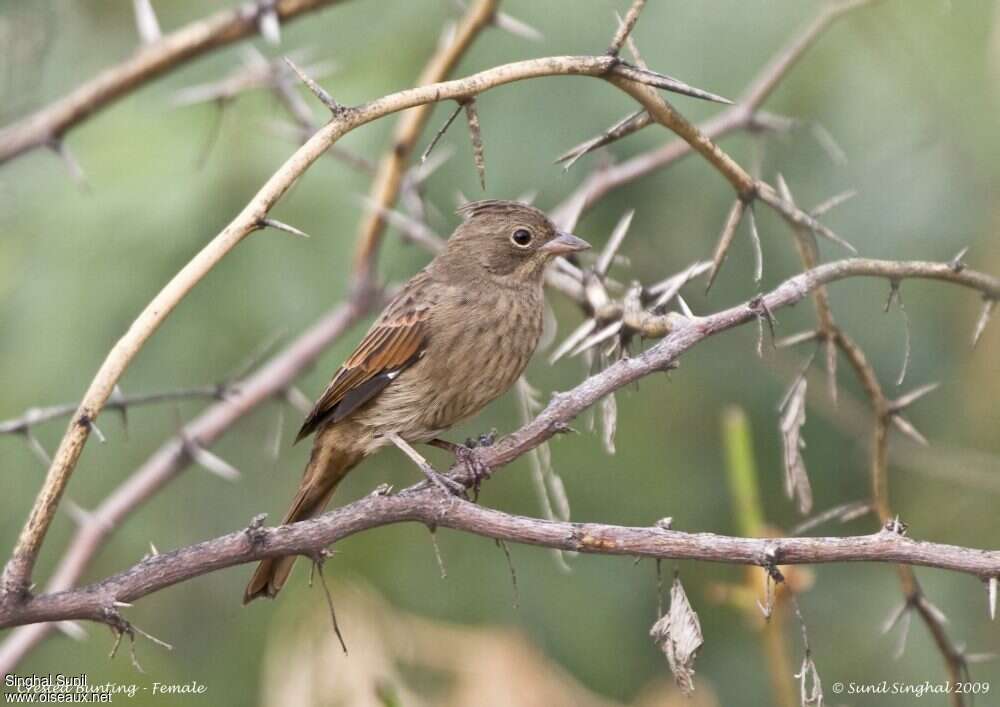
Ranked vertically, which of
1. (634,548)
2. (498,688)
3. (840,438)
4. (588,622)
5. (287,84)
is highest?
(287,84)

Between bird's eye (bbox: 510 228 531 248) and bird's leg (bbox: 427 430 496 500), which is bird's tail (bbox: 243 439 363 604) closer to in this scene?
bird's leg (bbox: 427 430 496 500)

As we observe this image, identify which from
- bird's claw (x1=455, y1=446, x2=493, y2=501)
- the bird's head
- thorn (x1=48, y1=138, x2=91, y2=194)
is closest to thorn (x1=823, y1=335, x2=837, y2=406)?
bird's claw (x1=455, y1=446, x2=493, y2=501)

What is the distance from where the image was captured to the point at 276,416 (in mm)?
6809

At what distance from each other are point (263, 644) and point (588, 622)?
149cm

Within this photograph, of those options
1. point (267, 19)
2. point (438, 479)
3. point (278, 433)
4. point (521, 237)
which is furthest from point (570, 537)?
point (521, 237)

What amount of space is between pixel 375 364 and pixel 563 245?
855 millimetres

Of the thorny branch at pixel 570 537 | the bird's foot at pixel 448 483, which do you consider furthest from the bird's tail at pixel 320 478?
the thorny branch at pixel 570 537

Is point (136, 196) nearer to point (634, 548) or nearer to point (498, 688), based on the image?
point (498, 688)

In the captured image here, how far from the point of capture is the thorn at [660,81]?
3221 mm

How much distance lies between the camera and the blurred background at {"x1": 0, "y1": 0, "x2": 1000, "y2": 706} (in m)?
6.30

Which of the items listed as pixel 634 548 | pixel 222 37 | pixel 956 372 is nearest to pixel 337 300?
pixel 222 37

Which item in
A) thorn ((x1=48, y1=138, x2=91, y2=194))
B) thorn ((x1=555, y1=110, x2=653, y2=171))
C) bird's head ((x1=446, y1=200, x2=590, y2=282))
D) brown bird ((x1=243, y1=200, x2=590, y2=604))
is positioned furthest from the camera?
bird's head ((x1=446, y1=200, x2=590, y2=282))

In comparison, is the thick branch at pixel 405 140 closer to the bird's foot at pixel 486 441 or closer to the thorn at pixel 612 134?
the bird's foot at pixel 486 441

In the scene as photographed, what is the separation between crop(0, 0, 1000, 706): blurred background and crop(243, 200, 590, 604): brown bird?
35.5 inches
